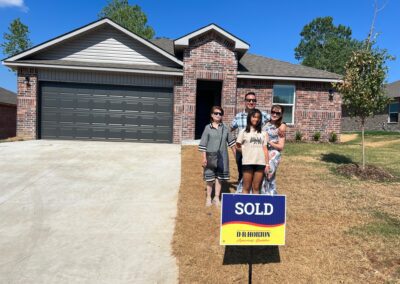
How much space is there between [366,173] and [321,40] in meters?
64.2

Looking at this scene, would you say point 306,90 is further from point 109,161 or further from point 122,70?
point 109,161

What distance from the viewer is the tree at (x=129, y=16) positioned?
38.5 metres

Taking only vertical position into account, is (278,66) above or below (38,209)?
above

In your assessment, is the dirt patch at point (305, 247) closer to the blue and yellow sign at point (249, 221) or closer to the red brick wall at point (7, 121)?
the blue and yellow sign at point (249, 221)

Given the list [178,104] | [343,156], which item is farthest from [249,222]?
[178,104]

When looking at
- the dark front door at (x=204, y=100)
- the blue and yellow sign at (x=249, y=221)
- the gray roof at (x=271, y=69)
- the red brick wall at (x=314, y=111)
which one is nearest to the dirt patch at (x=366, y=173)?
the blue and yellow sign at (x=249, y=221)

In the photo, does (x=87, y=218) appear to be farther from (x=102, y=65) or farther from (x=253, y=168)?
(x=102, y=65)

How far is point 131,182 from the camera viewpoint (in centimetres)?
752

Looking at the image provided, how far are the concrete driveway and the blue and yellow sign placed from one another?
85cm

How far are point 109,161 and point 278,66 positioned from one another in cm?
1028

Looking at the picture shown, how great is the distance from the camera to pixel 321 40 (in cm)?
6575

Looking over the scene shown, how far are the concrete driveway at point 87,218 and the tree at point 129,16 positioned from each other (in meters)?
31.9

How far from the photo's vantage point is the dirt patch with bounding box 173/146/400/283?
3.74m

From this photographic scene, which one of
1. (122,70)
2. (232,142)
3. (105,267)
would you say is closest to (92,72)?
(122,70)
